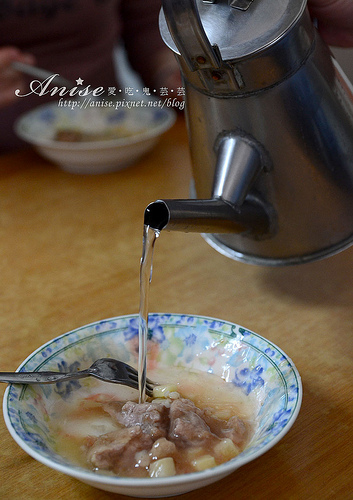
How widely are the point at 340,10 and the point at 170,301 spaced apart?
19.0 inches

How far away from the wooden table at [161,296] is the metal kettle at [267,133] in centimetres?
9

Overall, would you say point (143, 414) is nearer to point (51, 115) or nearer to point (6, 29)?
point (51, 115)

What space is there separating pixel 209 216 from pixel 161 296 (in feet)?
0.70

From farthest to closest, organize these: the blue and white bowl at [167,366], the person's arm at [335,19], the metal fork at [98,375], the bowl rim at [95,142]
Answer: the bowl rim at [95,142] < the person's arm at [335,19] < the metal fork at [98,375] < the blue and white bowl at [167,366]

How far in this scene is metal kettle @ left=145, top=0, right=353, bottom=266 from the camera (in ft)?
1.98

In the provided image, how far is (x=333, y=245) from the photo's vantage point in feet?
2.36

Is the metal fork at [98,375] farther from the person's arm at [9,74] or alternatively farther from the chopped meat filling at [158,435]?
the person's arm at [9,74]

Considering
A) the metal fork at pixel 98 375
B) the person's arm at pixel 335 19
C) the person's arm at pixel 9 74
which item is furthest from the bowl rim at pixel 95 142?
the metal fork at pixel 98 375

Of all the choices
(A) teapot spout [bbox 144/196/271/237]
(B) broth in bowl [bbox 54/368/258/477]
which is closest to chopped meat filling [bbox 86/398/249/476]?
(B) broth in bowl [bbox 54/368/258/477]

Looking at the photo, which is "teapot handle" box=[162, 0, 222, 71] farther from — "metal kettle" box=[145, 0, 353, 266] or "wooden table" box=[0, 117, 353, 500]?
"wooden table" box=[0, 117, 353, 500]

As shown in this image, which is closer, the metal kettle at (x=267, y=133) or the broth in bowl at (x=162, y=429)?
the broth in bowl at (x=162, y=429)

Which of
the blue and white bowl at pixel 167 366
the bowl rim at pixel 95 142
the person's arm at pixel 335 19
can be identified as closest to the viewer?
the blue and white bowl at pixel 167 366

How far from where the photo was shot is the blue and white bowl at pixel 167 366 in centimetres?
44

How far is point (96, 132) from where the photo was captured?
4.39 feet
